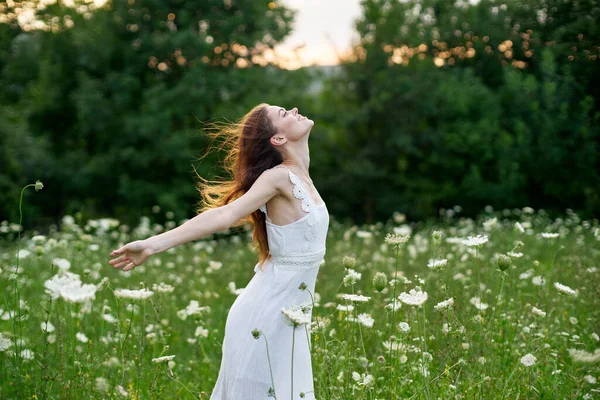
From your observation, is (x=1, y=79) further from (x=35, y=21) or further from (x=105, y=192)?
(x=105, y=192)

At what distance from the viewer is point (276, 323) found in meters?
2.69

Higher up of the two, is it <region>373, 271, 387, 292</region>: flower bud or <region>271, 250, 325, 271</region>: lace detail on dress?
<region>373, 271, 387, 292</region>: flower bud

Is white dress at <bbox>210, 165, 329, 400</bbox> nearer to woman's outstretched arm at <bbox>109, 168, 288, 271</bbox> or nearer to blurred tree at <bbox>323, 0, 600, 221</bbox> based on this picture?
woman's outstretched arm at <bbox>109, 168, 288, 271</bbox>

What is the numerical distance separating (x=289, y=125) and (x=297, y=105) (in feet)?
51.4

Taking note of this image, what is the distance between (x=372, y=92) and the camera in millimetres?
19984

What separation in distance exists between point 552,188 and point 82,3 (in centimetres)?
1636

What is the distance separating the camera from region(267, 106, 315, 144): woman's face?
9.92ft

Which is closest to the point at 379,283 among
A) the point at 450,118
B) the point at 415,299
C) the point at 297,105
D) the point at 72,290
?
the point at 415,299

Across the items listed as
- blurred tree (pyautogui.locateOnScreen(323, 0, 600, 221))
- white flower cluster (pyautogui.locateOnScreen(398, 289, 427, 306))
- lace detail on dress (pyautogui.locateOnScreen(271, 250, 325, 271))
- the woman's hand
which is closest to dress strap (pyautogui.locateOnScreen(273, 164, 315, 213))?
lace detail on dress (pyautogui.locateOnScreen(271, 250, 325, 271))

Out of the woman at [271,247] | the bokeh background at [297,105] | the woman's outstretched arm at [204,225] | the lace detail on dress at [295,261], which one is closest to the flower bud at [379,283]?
the woman at [271,247]

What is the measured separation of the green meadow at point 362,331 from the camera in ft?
8.50

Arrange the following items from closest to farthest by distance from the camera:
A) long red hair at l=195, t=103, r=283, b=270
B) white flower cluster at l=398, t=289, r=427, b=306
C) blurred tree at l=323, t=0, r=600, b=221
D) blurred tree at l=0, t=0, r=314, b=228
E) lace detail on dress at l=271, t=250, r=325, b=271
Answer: white flower cluster at l=398, t=289, r=427, b=306 < lace detail on dress at l=271, t=250, r=325, b=271 < long red hair at l=195, t=103, r=283, b=270 < blurred tree at l=0, t=0, r=314, b=228 < blurred tree at l=323, t=0, r=600, b=221

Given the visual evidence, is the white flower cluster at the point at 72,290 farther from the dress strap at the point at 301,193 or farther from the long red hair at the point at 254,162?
the dress strap at the point at 301,193

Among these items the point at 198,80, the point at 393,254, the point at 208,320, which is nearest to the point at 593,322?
the point at 208,320
